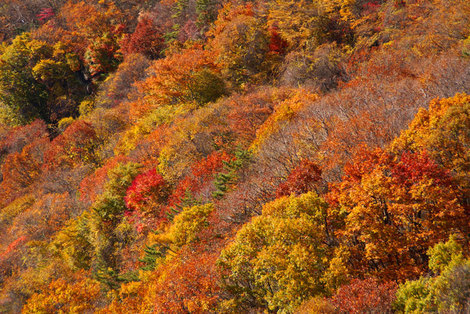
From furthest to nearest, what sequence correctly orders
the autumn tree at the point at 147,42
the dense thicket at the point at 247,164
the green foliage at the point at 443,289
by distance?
the autumn tree at the point at 147,42 → the dense thicket at the point at 247,164 → the green foliage at the point at 443,289

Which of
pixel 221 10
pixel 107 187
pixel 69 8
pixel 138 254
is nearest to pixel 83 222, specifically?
pixel 107 187

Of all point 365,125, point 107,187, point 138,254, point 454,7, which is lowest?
point 138,254

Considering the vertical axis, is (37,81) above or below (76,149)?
above

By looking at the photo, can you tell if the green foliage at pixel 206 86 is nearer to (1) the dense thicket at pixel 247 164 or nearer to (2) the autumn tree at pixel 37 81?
(1) the dense thicket at pixel 247 164

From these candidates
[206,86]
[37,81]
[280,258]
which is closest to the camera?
[280,258]

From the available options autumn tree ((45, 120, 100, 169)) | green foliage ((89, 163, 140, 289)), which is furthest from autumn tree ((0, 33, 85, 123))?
green foliage ((89, 163, 140, 289))

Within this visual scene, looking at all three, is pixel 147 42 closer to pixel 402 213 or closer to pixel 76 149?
pixel 76 149

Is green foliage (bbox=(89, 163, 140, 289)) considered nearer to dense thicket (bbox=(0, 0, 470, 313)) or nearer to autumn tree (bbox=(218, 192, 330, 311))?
dense thicket (bbox=(0, 0, 470, 313))

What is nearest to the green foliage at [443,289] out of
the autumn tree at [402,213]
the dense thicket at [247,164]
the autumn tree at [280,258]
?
the dense thicket at [247,164]

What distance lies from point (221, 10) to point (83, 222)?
1419 inches

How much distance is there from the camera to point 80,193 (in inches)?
1549

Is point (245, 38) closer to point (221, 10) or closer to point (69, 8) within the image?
point (221, 10)

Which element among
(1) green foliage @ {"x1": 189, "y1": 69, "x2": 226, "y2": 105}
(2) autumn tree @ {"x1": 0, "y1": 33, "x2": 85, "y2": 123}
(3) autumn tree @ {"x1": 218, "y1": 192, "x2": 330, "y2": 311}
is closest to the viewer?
(3) autumn tree @ {"x1": 218, "y1": 192, "x2": 330, "y2": 311}

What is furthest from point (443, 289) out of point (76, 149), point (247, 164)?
point (76, 149)
